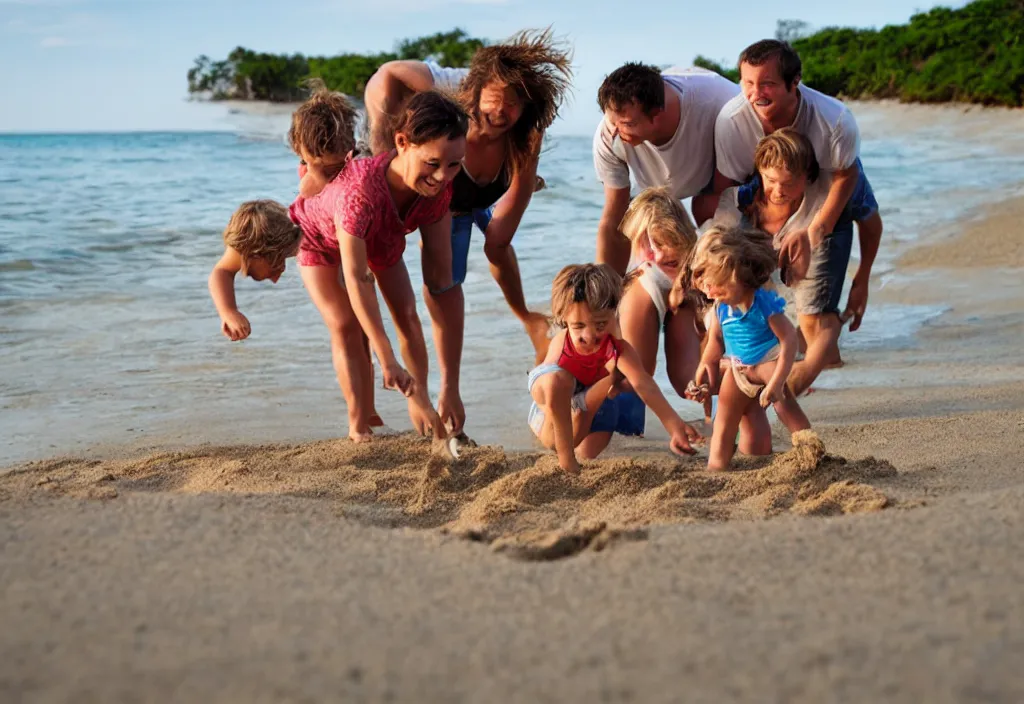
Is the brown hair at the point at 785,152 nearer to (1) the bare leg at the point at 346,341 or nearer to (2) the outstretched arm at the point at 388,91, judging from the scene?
(2) the outstretched arm at the point at 388,91

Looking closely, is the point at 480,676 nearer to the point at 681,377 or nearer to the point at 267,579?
the point at 267,579

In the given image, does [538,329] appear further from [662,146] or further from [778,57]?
[778,57]

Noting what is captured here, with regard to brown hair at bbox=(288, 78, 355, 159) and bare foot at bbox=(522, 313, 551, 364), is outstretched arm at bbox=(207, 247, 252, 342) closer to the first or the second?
brown hair at bbox=(288, 78, 355, 159)

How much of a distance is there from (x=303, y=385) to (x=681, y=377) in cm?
195

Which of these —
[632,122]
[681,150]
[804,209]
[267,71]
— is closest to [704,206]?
[681,150]

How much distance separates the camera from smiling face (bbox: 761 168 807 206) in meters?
4.35

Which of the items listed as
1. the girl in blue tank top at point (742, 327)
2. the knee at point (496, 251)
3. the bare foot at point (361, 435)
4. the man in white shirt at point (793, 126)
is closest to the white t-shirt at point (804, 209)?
the man in white shirt at point (793, 126)

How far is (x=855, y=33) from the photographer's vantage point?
31234mm

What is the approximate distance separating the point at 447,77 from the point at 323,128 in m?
0.56

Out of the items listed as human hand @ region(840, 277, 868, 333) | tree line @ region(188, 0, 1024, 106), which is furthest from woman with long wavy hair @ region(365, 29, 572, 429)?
tree line @ region(188, 0, 1024, 106)

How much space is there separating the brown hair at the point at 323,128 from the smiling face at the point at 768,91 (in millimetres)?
1610

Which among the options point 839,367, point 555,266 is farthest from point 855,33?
point 839,367

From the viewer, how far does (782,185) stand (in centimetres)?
438

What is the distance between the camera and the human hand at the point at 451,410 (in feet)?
14.4
